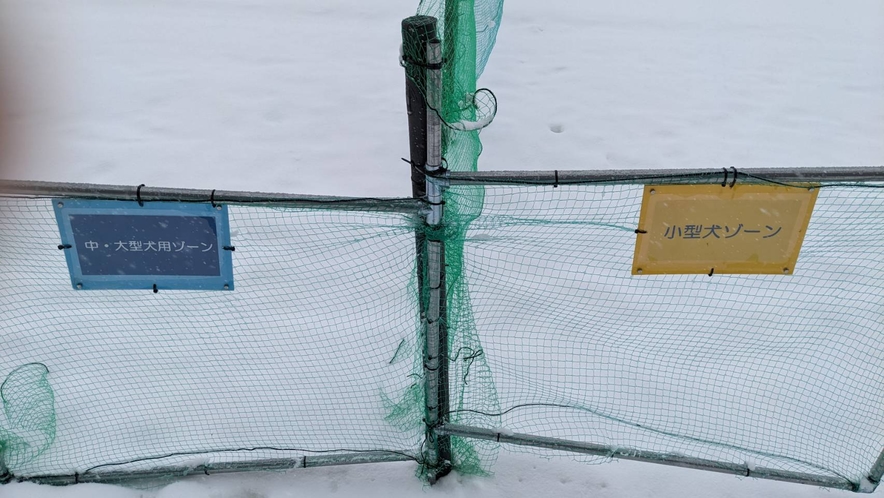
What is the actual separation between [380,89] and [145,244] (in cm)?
535

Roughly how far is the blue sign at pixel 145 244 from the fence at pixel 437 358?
0.08 m

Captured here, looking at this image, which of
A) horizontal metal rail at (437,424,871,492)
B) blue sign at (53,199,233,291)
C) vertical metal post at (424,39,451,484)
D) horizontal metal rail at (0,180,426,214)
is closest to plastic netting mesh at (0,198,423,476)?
vertical metal post at (424,39,451,484)

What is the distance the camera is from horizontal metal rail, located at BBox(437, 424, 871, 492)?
3246 millimetres

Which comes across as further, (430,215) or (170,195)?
(430,215)

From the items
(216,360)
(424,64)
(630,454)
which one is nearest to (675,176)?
(424,64)

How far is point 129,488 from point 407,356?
1552mm

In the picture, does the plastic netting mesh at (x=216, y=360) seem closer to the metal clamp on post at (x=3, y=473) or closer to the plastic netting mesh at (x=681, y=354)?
the metal clamp on post at (x=3, y=473)

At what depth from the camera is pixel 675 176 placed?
2.52 meters

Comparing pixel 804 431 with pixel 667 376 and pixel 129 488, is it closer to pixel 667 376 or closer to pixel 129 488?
pixel 667 376

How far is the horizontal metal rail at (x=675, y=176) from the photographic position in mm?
2486

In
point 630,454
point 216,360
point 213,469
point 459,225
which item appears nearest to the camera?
point 459,225

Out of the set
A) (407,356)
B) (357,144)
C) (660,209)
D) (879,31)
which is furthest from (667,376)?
(879,31)

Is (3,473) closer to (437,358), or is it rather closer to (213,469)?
(213,469)

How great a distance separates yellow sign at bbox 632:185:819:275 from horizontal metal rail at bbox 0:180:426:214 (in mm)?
987
